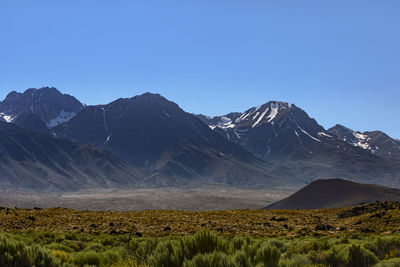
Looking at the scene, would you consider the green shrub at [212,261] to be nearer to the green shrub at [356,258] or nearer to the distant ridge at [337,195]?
the green shrub at [356,258]

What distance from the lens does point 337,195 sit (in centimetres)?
16050

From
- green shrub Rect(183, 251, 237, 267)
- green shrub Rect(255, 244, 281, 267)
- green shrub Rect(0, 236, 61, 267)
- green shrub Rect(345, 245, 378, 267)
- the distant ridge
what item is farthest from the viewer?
the distant ridge

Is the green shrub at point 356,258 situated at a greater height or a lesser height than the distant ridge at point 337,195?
greater

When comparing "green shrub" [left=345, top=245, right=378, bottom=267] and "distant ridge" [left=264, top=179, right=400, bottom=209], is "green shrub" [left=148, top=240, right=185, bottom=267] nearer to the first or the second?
"green shrub" [left=345, top=245, right=378, bottom=267]

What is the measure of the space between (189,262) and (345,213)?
48.5 meters

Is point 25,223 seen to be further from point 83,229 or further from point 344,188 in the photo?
point 344,188

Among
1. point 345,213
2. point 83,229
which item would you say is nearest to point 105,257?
point 83,229

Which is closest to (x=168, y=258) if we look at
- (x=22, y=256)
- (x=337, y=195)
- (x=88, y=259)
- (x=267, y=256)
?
(x=267, y=256)

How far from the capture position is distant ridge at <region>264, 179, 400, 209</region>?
478ft

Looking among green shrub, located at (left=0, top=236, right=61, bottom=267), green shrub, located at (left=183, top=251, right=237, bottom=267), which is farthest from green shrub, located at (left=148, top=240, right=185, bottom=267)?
green shrub, located at (left=0, top=236, right=61, bottom=267)

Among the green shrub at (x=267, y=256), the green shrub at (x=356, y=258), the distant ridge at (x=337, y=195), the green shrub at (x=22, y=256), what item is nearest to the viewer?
the green shrub at (x=267, y=256)

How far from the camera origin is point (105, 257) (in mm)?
9656

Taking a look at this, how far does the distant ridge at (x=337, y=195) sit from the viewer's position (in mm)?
145688

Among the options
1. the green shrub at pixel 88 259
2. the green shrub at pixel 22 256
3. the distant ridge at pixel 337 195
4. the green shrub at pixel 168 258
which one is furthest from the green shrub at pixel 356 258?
the distant ridge at pixel 337 195
